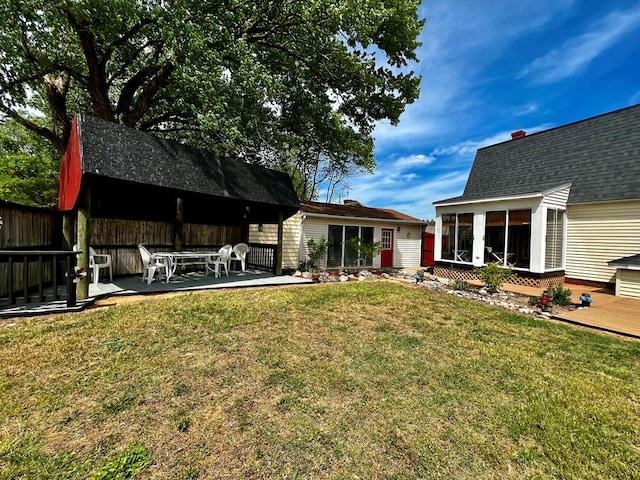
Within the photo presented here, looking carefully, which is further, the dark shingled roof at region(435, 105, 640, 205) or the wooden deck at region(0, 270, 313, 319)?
the dark shingled roof at region(435, 105, 640, 205)

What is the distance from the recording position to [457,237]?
1109 cm

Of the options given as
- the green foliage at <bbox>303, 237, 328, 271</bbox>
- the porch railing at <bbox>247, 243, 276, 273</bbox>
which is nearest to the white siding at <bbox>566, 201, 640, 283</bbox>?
the green foliage at <bbox>303, 237, 328, 271</bbox>

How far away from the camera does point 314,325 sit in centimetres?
454

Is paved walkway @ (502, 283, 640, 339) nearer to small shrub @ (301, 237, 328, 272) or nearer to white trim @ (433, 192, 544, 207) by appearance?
white trim @ (433, 192, 544, 207)

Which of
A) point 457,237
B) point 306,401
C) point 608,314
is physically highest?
point 457,237

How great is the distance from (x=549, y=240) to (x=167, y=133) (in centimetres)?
1599

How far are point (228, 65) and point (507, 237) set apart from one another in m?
10.6

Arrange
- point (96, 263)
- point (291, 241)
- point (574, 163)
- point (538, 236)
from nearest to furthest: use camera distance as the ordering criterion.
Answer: point (96, 263)
point (538, 236)
point (574, 163)
point (291, 241)

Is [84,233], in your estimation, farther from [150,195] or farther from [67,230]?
[150,195]

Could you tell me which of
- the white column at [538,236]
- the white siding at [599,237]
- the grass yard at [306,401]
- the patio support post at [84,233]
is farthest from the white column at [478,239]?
the patio support post at [84,233]

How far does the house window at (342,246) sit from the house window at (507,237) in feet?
16.6

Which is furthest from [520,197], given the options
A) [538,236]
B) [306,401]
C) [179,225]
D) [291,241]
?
[179,225]

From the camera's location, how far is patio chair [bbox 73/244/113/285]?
21.2 ft

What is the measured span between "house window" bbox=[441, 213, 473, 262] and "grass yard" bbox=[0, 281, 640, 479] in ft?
21.3
